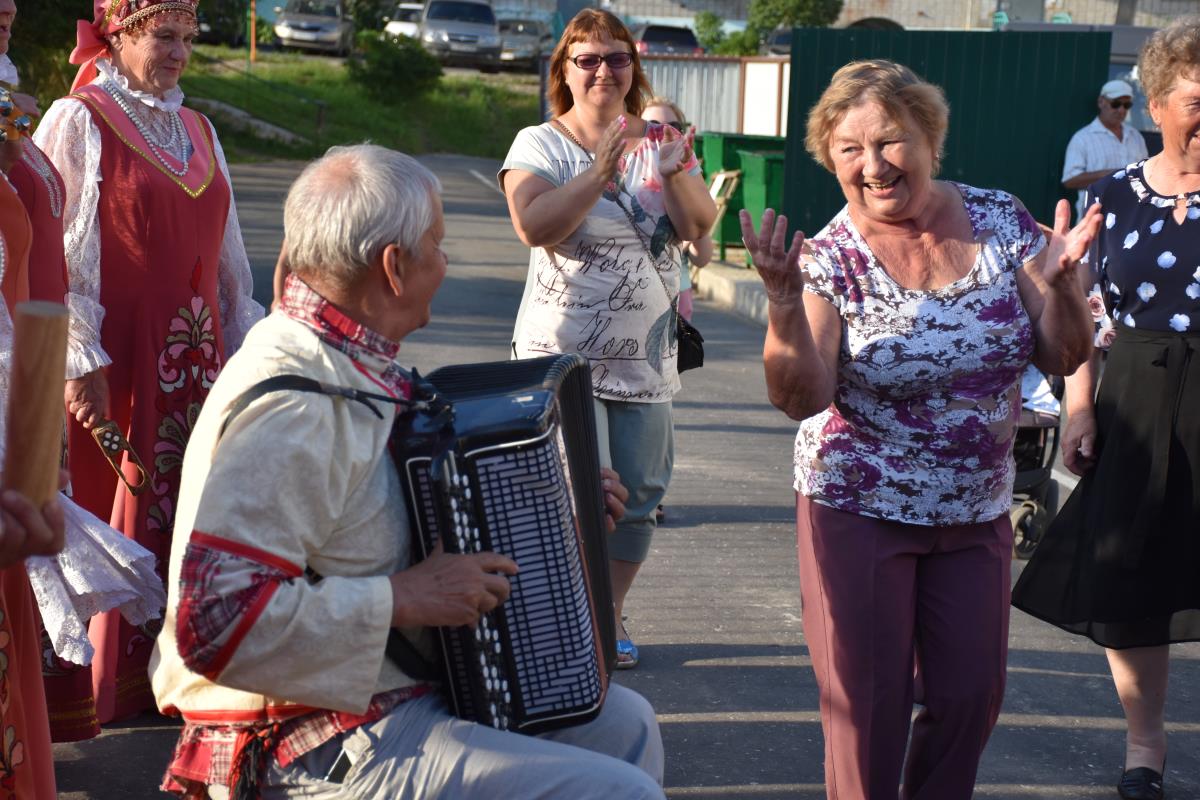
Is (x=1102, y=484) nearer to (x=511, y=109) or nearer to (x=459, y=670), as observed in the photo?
(x=459, y=670)

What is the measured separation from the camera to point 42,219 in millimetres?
3768

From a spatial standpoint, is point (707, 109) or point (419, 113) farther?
point (419, 113)

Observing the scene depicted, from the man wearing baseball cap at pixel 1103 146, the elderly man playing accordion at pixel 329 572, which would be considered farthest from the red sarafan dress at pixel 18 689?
the man wearing baseball cap at pixel 1103 146

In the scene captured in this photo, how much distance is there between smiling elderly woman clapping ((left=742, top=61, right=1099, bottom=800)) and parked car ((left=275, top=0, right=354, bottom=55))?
123 feet

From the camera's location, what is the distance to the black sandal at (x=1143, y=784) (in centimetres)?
424

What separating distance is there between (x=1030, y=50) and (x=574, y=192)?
10.4 meters

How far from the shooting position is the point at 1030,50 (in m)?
13.7

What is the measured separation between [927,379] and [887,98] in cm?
65

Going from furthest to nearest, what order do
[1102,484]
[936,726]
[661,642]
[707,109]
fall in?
1. [707,109]
2. [661,642]
3. [1102,484]
4. [936,726]

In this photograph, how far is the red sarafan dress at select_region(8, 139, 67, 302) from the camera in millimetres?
3719

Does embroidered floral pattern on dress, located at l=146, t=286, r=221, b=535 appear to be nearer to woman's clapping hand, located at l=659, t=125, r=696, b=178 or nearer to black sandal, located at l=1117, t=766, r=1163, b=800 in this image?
woman's clapping hand, located at l=659, t=125, r=696, b=178

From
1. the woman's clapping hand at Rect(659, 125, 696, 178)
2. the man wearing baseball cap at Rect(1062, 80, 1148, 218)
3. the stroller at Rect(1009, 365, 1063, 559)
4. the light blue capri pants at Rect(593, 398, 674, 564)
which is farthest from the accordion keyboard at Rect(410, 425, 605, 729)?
the man wearing baseball cap at Rect(1062, 80, 1148, 218)

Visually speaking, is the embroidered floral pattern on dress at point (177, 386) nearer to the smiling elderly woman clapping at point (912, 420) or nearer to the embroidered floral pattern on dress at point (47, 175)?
the embroidered floral pattern on dress at point (47, 175)

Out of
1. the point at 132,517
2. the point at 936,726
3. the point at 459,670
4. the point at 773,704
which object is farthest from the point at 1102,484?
the point at 132,517
